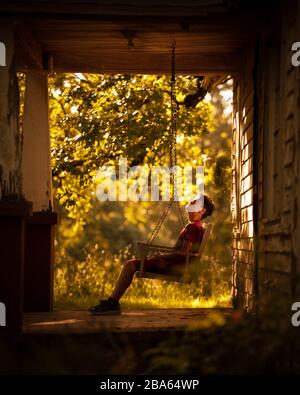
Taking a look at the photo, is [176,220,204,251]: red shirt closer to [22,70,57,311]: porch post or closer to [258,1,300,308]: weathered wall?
[258,1,300,308]: weathered wall

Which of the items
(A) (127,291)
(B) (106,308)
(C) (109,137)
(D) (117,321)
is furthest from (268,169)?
(A) (127,291)

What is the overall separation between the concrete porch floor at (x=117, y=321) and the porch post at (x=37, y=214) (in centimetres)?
43

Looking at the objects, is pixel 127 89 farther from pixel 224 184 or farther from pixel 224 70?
pixel 224 70

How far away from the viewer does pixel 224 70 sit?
36.7 ft

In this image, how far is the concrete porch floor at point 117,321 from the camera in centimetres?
795

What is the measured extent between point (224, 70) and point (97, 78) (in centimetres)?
417

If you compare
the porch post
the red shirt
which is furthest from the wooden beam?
the red shirt

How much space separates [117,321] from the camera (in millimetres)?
8836

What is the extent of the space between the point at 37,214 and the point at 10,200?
2.52 meters

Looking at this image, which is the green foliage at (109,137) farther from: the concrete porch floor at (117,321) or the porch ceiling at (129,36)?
the concrete porch floor at (117,321)

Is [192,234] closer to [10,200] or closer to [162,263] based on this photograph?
[162,263]

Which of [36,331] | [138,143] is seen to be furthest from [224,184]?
[36,331]

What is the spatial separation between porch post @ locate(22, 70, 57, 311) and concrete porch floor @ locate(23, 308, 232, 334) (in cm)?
43

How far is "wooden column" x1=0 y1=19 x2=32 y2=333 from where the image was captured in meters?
7.81
